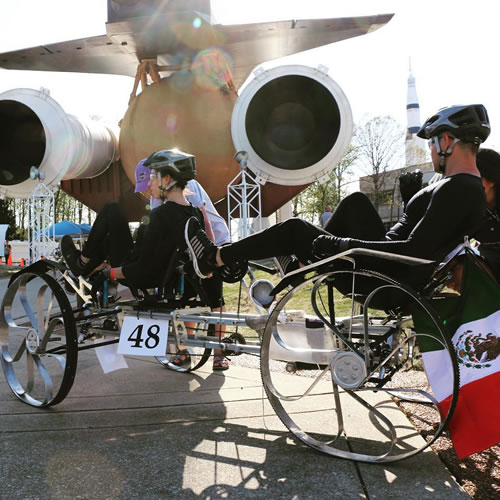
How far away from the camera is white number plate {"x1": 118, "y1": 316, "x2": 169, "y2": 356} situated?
3.18m

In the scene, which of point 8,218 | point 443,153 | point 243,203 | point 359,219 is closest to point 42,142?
point 243,203

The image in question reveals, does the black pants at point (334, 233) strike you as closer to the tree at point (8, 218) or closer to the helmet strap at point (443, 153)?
the helmet strap at point (443, 153)

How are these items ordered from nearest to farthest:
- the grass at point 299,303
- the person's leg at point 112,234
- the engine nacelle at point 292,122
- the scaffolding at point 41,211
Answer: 1. the person's leg at point 112,234
2. the grass at point 299,303
3. the engine nacelle at point 292,122
4. the scaffolding at point 41,211

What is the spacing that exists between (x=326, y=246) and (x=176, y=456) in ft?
4.34

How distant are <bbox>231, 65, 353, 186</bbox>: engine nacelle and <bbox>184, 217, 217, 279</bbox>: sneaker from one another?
8.08 m

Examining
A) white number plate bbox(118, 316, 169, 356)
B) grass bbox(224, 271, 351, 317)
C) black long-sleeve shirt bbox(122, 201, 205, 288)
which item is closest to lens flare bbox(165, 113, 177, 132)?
grass bbox(224, 271, 351, 317)

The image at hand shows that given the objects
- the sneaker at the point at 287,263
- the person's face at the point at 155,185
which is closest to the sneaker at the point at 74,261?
the person's face at the point at 155,185

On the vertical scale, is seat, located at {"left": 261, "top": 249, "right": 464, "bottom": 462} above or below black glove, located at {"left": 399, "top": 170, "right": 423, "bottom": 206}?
below

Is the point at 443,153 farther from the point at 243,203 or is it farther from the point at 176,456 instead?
the point at 243,203

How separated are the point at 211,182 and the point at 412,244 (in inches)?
380

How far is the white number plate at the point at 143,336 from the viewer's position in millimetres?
3176

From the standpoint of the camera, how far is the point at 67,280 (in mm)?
3682

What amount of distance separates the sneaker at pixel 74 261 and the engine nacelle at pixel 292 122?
7.28m

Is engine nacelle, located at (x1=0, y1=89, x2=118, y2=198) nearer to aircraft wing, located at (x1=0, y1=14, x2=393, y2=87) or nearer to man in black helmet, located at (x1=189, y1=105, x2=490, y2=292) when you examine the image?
aircraft wing, located at (x1=0, y1=14, x2=393, y2=87)
